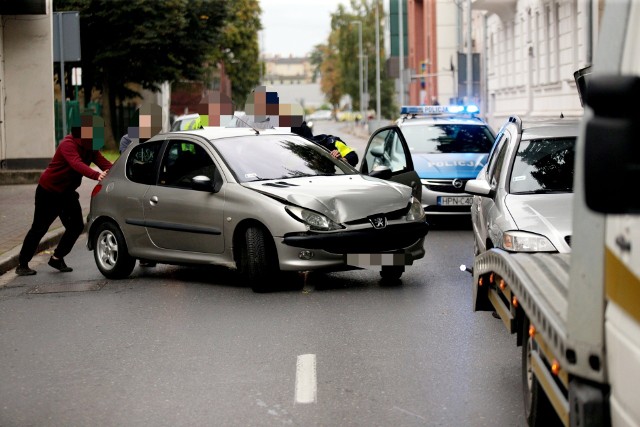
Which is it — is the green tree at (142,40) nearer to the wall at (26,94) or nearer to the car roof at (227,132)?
the wall at (26,94)

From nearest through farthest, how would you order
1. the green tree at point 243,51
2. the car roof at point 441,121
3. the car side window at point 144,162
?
the car side window at point 144,162 → the car roof at point 441,121 → the green tree at point 243,51

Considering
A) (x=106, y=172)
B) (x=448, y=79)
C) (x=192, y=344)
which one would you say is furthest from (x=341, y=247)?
(x=448, y=79)

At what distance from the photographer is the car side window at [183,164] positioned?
12.3 meters

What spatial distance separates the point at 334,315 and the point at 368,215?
58.5 inches

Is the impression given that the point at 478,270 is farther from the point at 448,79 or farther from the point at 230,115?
the point at 448,79

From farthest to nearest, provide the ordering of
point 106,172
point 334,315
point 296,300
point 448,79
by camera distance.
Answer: point 448,79, point 106,172, point 296,300, point 334,315

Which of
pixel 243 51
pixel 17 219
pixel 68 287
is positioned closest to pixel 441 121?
pixel 17 219

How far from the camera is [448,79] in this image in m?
65.3

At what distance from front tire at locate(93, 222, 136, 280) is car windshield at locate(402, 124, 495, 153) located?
21.7ft

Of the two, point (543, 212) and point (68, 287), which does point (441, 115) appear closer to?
point (68, 287)

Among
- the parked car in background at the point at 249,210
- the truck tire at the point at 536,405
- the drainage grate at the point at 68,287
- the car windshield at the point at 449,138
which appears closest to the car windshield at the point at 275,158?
the parked car in background at the point at 249,210

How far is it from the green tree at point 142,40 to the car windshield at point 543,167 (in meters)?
37.9

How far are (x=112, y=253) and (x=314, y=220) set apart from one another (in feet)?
9.67

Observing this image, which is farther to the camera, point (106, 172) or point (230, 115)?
point (230, 115)
